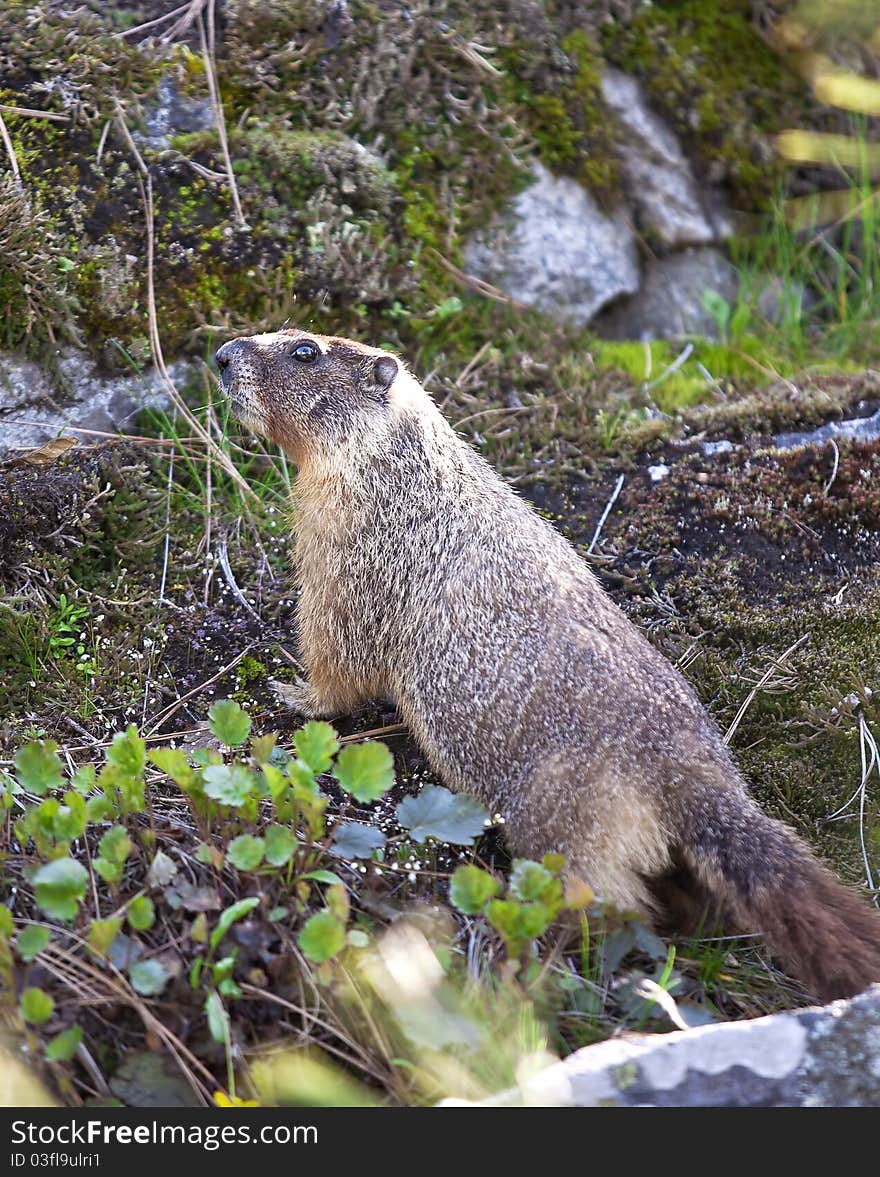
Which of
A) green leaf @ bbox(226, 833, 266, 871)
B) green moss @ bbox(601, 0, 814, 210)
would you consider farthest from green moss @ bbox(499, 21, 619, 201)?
green leaf @ bbox(226, 833, 266, 871)

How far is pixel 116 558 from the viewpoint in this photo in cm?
638

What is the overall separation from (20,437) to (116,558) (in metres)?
0.88

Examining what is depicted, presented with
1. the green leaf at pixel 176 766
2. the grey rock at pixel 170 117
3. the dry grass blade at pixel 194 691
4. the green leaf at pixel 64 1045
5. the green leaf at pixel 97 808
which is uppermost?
the grey rock at pixel 170 117

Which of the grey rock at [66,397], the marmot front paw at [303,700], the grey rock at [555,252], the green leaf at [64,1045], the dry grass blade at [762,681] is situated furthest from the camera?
the grey rock at [555,252]

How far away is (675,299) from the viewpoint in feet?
29.0

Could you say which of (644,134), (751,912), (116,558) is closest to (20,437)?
(116,558)

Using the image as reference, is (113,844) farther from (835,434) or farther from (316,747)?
(835,434)

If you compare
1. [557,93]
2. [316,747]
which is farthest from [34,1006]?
[557,93]

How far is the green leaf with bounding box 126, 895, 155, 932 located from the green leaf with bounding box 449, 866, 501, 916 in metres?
1.01

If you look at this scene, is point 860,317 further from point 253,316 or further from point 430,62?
point 253,316

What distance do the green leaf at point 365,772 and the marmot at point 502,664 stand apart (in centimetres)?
95

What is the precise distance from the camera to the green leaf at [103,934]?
365 cm

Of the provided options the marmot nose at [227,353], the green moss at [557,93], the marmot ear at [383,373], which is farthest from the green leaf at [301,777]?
the green moss at [557,93]

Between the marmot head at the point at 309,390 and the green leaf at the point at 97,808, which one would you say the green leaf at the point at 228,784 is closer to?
the green leaf at the point at 97,808
